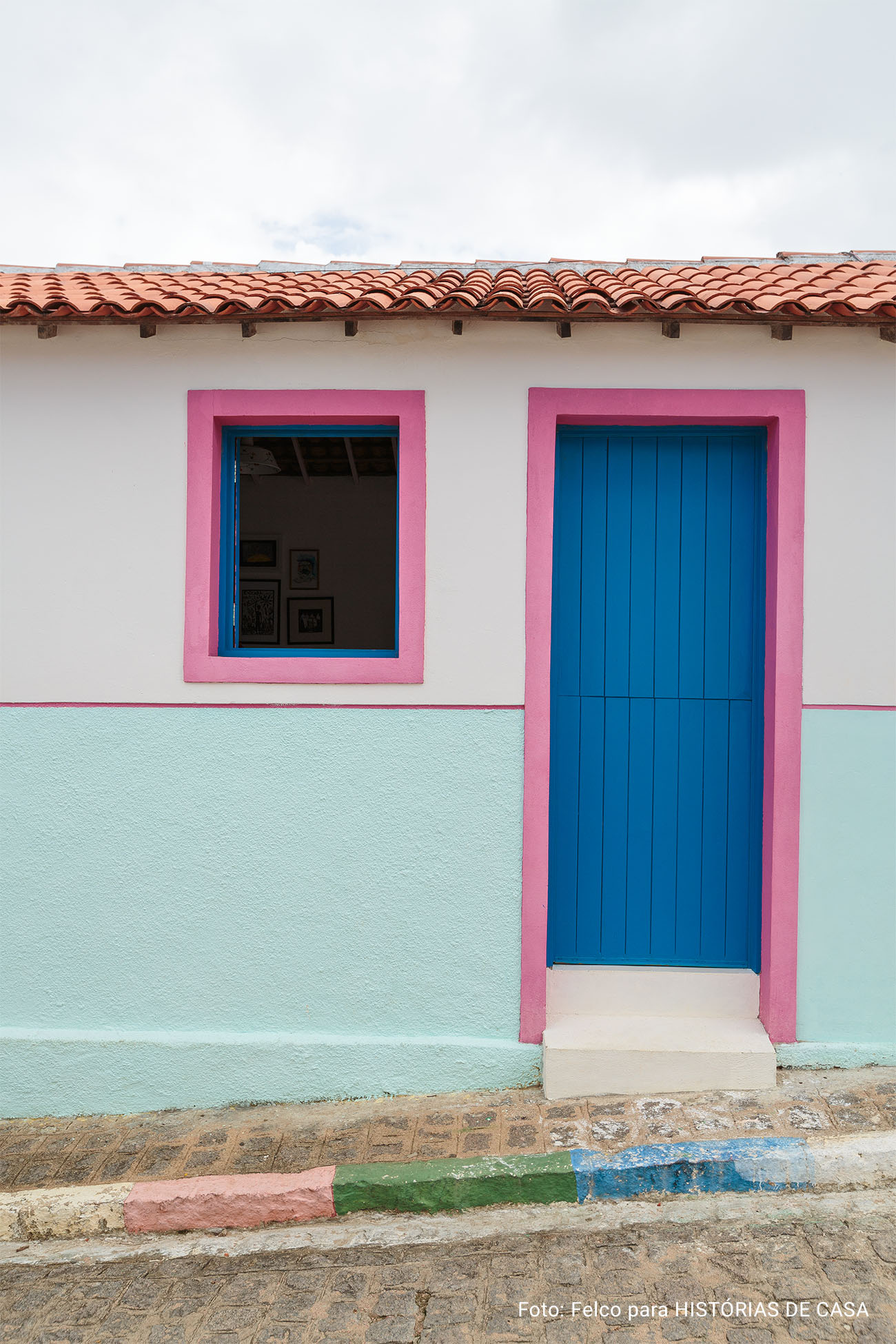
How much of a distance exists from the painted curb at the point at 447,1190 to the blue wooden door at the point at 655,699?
3.35 ft

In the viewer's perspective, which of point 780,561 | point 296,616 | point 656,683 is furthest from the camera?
point 296,616

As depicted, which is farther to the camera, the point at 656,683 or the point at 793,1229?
the point at 656,683

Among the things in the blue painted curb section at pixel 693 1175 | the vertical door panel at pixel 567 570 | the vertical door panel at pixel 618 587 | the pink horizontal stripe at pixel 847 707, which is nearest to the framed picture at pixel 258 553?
the vertical door panel at pixel 567 570

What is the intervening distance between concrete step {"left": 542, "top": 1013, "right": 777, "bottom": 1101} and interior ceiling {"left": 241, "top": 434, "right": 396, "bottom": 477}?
12.9ft

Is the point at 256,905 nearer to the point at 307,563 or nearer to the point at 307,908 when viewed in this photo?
the point at 307,908

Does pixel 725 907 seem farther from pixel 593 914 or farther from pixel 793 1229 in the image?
pixel 793 1229

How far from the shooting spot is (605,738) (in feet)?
14.0

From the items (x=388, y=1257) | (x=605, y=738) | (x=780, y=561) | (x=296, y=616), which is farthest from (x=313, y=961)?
(x=296, y=616)

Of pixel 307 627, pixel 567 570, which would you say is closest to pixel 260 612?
pixel 307 627

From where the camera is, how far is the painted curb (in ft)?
11.0

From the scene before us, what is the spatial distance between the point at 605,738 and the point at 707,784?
57 cm

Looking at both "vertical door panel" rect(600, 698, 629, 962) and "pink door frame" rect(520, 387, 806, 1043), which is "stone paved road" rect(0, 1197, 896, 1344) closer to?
"pink door frame" rect(520, 387, 806, 1043)

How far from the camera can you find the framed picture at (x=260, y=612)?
7.62m

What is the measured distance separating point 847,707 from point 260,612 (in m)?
5.29
